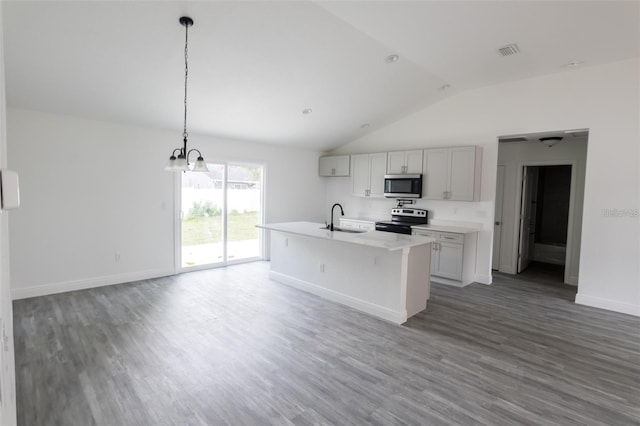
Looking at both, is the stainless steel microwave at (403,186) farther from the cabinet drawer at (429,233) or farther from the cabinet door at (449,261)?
the cabinet door at (449,261)

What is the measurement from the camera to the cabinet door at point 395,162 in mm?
6066

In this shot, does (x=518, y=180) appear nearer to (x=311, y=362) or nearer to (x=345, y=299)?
(x=345, y=299)

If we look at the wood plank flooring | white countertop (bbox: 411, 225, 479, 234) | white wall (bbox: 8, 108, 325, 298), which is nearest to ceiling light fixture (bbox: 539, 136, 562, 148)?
white countertop (bbox: 411, 225, 479, 234)

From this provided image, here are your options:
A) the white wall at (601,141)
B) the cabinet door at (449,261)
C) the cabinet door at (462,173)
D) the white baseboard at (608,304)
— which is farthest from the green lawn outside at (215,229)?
the white baseboard at (608,304)

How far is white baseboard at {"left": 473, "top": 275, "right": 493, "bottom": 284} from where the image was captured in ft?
17.6

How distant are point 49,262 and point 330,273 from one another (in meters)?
3.81

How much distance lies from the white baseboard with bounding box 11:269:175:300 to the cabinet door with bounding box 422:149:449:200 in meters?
4.60

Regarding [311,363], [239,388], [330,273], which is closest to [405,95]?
[330,273]

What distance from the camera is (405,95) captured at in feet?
17.5

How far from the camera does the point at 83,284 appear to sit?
4.69m

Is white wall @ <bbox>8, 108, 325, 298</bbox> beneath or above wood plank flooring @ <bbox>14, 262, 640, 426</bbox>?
above

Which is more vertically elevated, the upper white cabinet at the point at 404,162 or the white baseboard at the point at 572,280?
the upper white cabinet at the point at 404,162

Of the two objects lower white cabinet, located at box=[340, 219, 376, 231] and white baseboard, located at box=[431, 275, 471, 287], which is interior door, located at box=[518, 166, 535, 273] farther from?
lower white cabinet, located at box=[340, 219, 376, 231]

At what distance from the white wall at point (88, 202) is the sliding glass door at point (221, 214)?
0.98 feet
